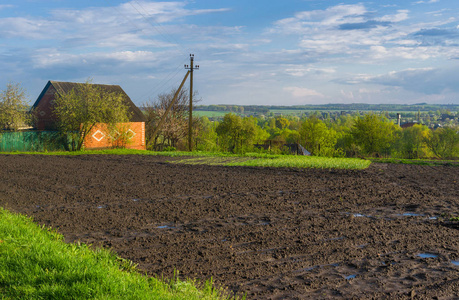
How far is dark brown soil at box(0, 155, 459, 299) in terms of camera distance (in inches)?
221

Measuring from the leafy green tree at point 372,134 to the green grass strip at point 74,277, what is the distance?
61.2m

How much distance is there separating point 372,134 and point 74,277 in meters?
62.5

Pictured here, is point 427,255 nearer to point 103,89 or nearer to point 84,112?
point 84,112

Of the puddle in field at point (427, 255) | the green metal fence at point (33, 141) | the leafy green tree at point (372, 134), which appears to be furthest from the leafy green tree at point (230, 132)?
the puddle in field at point (427, 255)

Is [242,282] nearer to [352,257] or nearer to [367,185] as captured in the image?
[352,257]

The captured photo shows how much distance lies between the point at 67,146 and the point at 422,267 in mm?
33670

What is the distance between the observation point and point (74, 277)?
4.86 m

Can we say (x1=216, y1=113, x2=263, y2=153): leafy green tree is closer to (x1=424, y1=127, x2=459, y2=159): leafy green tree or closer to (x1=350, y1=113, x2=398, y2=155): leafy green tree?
(x1=350, y1=113, x2=398, y2=155): leafy green tree

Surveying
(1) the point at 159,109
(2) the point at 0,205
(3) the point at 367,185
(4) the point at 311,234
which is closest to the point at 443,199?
(3) the point at 367,185

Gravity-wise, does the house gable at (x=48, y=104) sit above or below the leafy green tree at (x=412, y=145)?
above

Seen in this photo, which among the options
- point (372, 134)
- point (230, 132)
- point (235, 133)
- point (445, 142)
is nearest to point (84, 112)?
point (230, 132)

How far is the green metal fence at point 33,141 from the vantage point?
1277 inches

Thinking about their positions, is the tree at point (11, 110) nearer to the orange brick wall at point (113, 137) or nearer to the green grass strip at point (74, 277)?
the orange brick wall at point (113, 137)

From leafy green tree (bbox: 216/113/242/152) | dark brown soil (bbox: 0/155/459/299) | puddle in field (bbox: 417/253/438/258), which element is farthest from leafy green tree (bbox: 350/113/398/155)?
puddle in field (bbox: 417/253/438/258)
